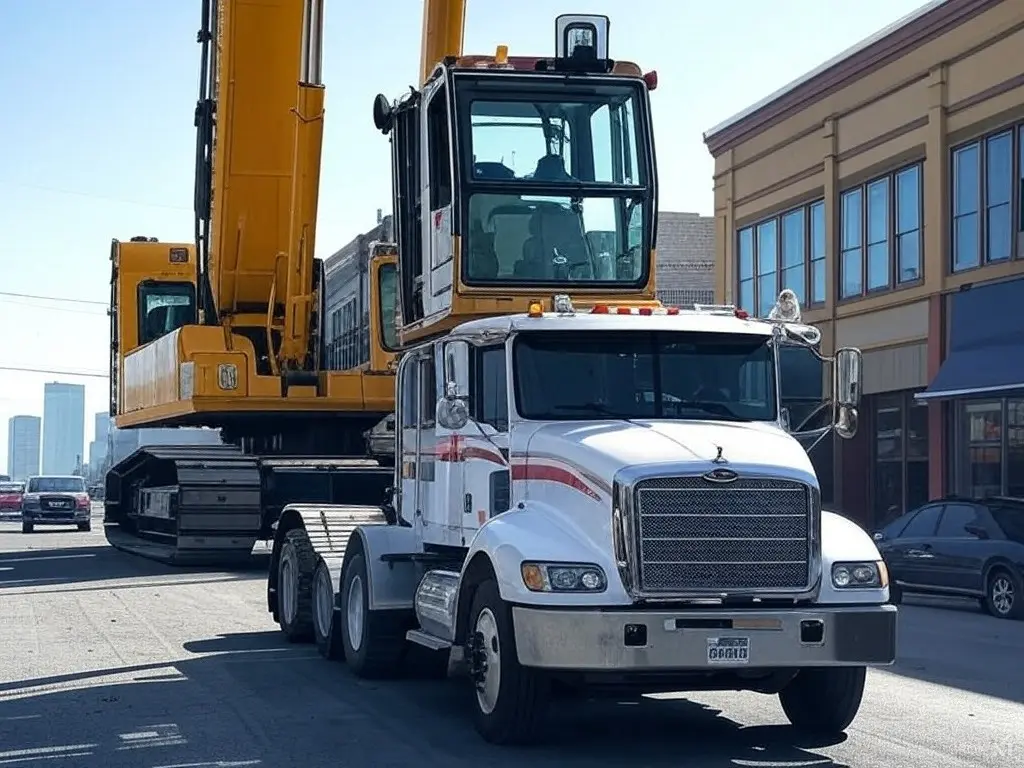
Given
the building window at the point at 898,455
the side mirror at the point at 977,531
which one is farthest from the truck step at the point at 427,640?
the building window at the point at 898,455

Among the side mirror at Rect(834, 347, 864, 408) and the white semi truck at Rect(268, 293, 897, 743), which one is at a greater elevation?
the side mirror at Rect(834, 347, 864, 408)

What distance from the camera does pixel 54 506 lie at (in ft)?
156

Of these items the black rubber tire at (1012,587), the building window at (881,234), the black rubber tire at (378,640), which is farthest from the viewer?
the building window at (881,234)

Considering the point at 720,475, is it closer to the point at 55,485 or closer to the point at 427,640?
the point at 427,640

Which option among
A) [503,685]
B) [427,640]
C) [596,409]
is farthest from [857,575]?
[427,640]

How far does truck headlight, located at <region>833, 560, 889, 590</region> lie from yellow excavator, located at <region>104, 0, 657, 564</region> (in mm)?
3793

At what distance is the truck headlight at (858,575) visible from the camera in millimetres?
9742

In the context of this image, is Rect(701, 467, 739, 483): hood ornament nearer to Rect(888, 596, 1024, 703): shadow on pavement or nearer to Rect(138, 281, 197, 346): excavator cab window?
Rect(888, 596, 1024, 703): shadow on pavement

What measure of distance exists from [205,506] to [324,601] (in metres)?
9.89

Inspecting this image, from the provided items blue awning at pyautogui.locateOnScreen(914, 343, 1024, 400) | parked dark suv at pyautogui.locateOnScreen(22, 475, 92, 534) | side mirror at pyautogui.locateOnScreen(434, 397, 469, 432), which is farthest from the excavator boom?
parked dark suv at pyautogui.locateOnScreen(22, 475, 92, 534)

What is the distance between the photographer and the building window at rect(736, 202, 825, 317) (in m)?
35.3

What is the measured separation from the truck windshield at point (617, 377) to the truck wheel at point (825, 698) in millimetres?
1749

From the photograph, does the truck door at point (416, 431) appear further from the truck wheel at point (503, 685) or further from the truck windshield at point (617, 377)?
the truck wheel at point (503, 685)

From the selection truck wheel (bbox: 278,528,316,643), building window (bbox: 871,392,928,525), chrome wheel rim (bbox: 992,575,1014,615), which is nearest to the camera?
truck wheel (bbox: 278,528,316,643)
